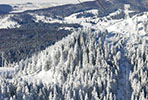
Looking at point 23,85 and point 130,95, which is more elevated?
point 23,85

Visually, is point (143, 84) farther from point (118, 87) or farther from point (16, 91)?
point (16, 91)

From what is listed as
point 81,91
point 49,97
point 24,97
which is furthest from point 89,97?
point 24,97

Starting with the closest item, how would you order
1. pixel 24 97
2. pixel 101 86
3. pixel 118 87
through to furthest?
1. pixel 24 97
2. pixel 101 86
3. pixel 118 87

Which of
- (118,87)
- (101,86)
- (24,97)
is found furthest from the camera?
(118,87)

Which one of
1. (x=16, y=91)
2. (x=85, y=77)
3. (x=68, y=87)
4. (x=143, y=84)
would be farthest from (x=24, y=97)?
(x=143, y=84)

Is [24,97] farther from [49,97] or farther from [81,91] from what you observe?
[81,91]

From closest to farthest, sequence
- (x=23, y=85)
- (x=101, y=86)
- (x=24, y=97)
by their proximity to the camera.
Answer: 1. (x=24, y=97)
2. (x=23, y=85)
3. (x=101, y=86)

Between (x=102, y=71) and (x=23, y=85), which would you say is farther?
(x=102, y=71)

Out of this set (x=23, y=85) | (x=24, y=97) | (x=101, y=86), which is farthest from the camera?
(x=101, y=86)

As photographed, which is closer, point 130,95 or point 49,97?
point 49,97
